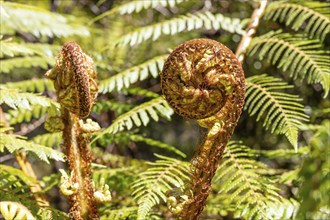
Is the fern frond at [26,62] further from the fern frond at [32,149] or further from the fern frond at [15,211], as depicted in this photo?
the fern frond at [15,211]

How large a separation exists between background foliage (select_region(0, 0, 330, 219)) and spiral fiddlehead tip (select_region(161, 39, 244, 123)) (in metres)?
0.12

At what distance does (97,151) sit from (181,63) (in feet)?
5.90

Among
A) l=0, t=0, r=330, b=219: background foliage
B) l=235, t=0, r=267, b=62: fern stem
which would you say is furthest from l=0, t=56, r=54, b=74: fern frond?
l=235, t=0, r=267, b=62: fern stem

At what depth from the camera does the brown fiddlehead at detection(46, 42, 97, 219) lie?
1426 mm

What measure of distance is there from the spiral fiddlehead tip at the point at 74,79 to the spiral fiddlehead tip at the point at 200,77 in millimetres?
191

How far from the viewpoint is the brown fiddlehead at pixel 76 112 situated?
4.68 feet

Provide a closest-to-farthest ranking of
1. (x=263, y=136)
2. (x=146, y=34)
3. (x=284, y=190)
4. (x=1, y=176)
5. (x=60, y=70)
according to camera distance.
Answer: (x=60, y=70)
(x=1, y=176)
(x=146, y=34)
(x=284, y=190)
(x=263, y=136)

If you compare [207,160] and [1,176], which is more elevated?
[207,160]

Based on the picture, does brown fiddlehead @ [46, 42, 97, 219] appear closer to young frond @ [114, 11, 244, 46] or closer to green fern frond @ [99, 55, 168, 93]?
green fern frond @ [99, 55, 168, 93]

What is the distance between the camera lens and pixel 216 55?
4.56 ft

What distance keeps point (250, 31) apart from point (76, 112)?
4.66 feet

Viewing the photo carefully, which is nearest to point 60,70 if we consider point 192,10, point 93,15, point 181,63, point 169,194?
point 181,63

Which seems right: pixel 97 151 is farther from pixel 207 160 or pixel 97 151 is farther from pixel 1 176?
pixel 207 160

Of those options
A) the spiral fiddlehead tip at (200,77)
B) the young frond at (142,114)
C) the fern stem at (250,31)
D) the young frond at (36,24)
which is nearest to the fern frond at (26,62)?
the young frond at (36,24)
